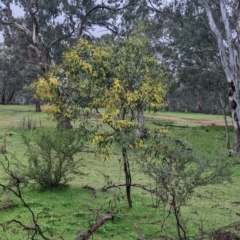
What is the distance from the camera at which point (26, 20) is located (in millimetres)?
27609

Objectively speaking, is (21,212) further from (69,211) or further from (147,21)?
(147,21)

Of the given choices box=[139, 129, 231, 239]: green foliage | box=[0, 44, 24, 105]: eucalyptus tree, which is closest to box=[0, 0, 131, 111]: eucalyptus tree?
box=[0, 44, 24, 105]: eucalyptus tree

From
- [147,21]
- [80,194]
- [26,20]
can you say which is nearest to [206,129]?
[147,21]

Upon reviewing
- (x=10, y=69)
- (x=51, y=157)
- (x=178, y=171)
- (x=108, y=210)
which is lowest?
(x=108, y=210)

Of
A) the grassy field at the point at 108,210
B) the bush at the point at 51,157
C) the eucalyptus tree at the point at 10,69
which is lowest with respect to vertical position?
the grassy field at the point at 108,210

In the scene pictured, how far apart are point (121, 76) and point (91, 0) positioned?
1767cm

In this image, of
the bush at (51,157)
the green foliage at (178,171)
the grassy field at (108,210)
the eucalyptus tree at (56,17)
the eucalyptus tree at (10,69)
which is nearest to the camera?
the green foliage at (178,171)

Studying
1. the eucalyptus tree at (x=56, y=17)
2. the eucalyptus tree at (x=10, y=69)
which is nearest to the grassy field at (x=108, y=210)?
the eucalyptus tree at (x=56, y=17)

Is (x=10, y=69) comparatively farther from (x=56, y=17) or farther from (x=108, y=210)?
(x=108, y=210)

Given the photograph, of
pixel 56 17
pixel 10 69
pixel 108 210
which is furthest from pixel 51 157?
pixel 10 69

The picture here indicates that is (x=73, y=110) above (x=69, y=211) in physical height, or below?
above

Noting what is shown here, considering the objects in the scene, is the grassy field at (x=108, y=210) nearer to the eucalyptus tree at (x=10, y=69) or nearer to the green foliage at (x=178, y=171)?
the green foliage at (x=178, y=171)

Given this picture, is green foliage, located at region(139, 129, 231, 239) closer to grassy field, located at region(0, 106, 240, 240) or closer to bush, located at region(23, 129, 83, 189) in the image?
grassy field, located at region(0, 106, 240, 240)

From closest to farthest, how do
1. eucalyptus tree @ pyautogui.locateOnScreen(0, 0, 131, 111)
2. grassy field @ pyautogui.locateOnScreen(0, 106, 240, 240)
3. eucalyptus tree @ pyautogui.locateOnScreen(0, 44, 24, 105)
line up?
grassy field @ pyautogui.locateOnScreen(0, 106, 240, 240) → eucalyptus tree @ pyautogui.locateOnScreen(0, 0, 131, 111) → eucalyptus tree @ pyautogui.locateOnScreen(0, 44, 24, 105)
